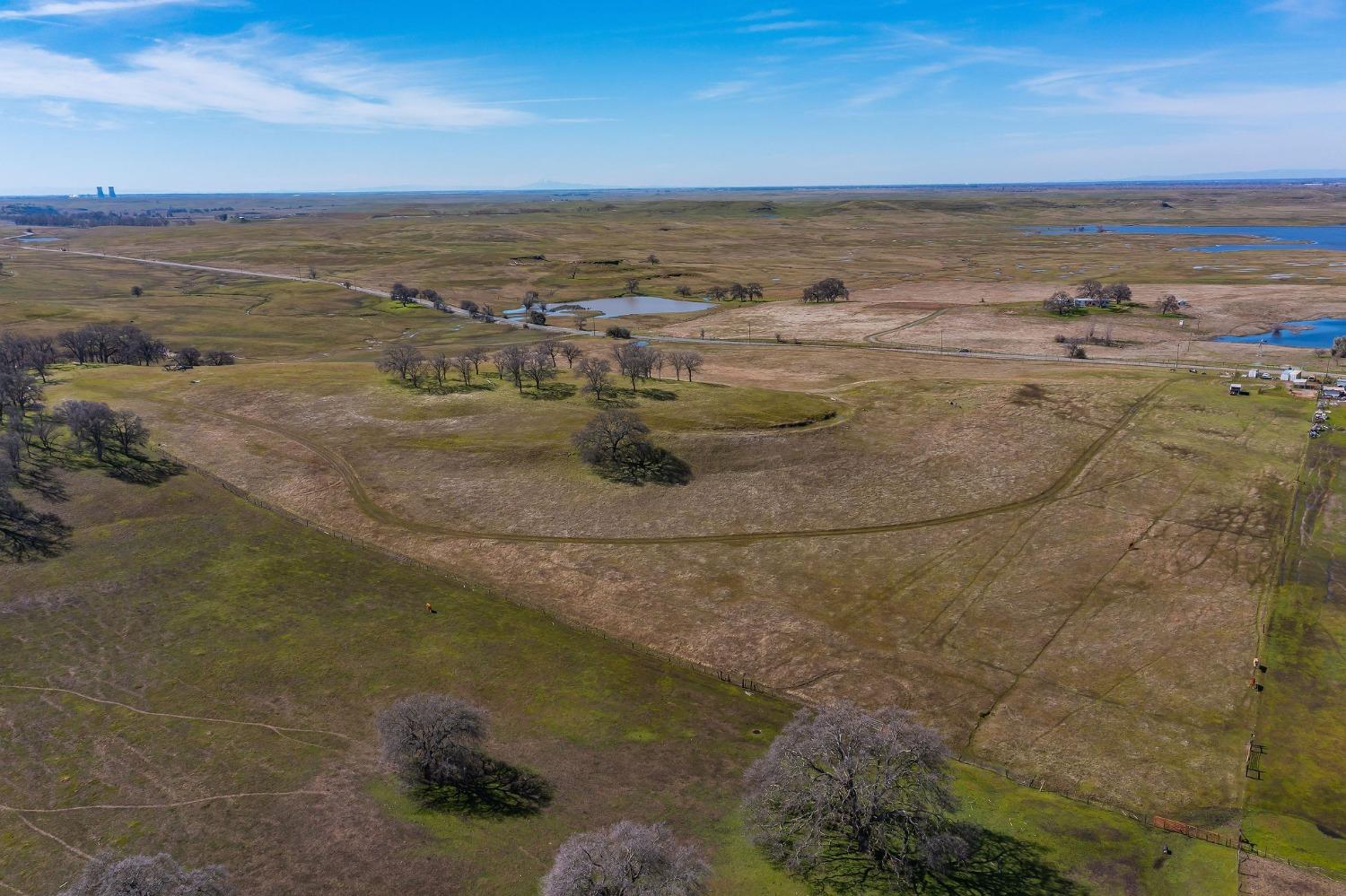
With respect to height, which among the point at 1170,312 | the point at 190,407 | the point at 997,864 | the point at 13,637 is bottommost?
the point at 997,864

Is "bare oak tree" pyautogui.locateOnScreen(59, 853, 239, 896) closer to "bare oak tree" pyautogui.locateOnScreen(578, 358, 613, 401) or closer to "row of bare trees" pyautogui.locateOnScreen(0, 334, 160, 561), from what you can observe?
"row of bare trees" pyautogui.locateOnScreen(0, 334, 160, 561)

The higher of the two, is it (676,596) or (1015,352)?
(1015,352)

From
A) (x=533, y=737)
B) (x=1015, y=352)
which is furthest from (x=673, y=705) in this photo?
(x=1015, y=352)

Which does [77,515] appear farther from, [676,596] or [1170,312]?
[1170,312]

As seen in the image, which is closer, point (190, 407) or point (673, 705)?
point (673, 705)

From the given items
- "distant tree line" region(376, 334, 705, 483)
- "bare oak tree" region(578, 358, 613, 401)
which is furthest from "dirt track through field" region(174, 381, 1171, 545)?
"bare oak tree" region(578, 358, 613, 401)

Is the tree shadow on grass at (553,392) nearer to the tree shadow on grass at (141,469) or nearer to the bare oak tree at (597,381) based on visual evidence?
the bare oak tree at (597,381)

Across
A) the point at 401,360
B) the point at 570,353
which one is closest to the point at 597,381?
the point at 570,353
